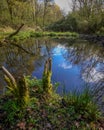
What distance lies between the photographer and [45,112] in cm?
502

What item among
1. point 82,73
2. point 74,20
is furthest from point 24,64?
point 74,20

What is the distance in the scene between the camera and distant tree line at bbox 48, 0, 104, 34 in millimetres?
34991

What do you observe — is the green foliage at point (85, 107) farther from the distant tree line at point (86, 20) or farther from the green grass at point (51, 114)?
the distant tree line at point (86, 20)

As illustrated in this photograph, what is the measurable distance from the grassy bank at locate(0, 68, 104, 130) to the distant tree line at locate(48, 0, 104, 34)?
28181 mm

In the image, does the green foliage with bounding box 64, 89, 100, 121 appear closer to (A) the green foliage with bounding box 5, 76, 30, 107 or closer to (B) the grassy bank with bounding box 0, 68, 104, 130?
(B) the grassy bank with bounding box 0, 68, 104, 130

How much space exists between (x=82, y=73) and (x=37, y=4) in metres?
45.0

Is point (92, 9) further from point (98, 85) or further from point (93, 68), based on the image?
point (98, 85)

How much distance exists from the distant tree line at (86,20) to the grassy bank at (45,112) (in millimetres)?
28181

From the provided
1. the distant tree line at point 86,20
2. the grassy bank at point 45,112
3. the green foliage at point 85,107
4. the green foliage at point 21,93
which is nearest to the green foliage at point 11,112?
the grassy bank at point 45,112

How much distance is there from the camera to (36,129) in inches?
180

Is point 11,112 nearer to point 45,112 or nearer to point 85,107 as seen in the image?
point 45,112

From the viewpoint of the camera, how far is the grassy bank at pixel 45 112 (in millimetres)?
4715

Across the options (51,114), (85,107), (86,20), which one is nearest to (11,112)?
(51,114)

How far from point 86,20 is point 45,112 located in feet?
112
